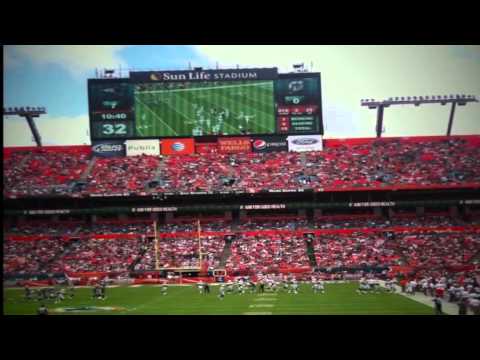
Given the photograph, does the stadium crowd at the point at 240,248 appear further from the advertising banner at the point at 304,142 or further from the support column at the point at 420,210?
the advertising banner at the point at 304,142

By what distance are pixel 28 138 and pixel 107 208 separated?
9.98 meters

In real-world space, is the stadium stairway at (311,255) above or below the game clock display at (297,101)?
below

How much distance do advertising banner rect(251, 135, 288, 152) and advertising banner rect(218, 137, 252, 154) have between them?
42cm

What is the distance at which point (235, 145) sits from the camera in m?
41.5

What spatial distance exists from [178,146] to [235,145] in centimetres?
400

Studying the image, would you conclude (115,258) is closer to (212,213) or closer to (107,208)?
(107,208)

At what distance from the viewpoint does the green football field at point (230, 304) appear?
19719 mm

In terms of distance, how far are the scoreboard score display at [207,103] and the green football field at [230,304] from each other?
15748 mm

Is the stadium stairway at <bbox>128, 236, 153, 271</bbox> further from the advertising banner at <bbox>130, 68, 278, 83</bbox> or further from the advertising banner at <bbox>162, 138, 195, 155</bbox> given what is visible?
the advertising banner at <bbox>130, 68, 278, 83</bbox>

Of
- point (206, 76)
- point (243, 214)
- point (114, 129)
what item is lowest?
point (243, 214)

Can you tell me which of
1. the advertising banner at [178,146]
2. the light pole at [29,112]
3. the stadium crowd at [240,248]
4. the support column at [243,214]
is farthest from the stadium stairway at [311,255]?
the light pole at [29,112]

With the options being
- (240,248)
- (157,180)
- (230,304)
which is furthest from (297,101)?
(230,304)

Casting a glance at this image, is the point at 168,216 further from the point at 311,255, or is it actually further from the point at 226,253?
the point at 311,255
